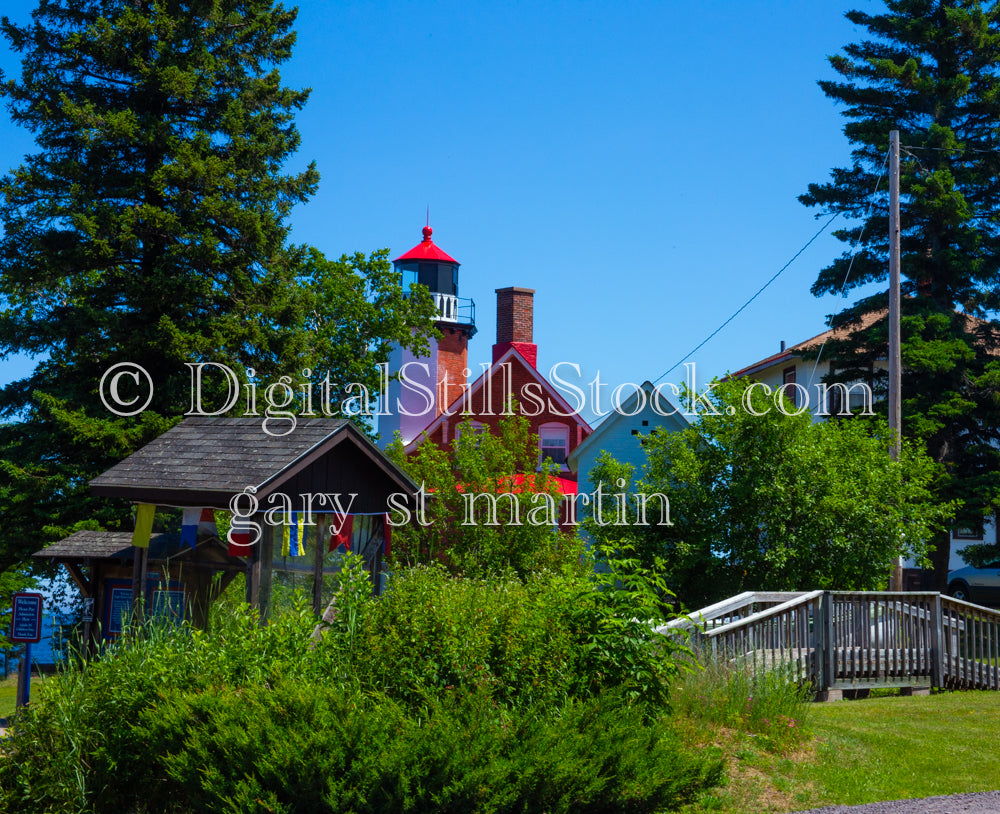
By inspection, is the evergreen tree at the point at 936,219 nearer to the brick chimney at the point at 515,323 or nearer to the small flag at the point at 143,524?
the brick chimney at the point at 515,323

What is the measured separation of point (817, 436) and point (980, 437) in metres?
15.1

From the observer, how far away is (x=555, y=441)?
45.3m

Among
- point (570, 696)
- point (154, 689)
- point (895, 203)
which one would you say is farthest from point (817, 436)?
point (154, 689)

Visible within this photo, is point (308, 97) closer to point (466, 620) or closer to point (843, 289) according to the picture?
point (843, 289)

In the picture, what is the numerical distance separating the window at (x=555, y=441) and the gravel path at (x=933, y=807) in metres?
35.6

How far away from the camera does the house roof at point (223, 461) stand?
45.8 feet

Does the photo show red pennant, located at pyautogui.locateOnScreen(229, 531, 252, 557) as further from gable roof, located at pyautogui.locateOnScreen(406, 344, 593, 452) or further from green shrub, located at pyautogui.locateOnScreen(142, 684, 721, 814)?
gable roof, located at pyautogui.locateOnScreen(406, 344, 593, 452)

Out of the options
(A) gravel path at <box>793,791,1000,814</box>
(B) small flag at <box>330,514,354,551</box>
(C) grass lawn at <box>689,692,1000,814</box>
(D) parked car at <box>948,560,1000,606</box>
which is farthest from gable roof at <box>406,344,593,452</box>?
(A) gravel path at <box>793,791,1000,814</box>

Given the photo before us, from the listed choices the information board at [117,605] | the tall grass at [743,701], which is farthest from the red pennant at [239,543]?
the tall grass at [743,701]

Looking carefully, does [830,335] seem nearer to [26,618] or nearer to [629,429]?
[629,429]

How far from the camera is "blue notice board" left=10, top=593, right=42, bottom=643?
544 inches

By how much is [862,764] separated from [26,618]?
1037 cm

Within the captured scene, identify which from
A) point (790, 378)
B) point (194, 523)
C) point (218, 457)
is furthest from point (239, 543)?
point (790, 378)

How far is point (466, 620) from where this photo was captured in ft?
30.3
